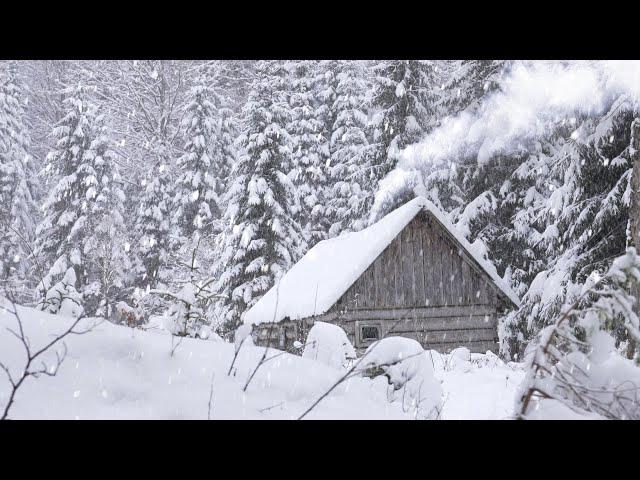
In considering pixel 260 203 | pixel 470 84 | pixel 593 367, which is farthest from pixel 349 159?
pixel 593 367

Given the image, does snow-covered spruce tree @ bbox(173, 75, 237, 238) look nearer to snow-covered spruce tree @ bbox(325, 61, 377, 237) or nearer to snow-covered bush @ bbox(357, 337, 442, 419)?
snow-covered spruce tree @ bbox(325, 61, 377, 237)

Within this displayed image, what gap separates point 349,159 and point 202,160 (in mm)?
8231

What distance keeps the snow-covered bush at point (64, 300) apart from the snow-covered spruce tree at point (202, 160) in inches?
964

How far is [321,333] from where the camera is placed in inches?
210

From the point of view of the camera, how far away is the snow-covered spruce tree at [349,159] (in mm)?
27375

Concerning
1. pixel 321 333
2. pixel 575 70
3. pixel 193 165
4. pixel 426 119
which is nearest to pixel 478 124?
pixel 426 119

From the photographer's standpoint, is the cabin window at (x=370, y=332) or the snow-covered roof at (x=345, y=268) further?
the cabin window at (x=370, y=332)

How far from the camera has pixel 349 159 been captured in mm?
29422

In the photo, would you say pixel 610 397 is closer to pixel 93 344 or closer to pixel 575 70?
pixel 93 344

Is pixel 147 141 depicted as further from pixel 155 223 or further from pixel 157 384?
pixel 157 384

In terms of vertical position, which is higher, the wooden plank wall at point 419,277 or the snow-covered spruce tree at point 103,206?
the snow-covered spruce tree at point 103,206

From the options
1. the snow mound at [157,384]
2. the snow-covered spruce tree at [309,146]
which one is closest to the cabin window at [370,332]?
the snow mound at [157,384]

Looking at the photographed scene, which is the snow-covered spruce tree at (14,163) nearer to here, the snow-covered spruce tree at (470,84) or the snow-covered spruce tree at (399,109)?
the snow-covered spruce tree at (399,109)
